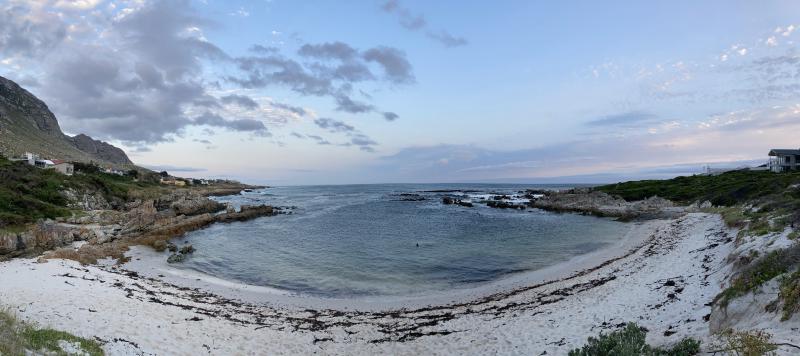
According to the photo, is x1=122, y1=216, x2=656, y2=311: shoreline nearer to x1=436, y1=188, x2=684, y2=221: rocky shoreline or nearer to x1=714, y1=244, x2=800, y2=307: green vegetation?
x1=714, y1=244, x2=800, y2=307: green vegetation

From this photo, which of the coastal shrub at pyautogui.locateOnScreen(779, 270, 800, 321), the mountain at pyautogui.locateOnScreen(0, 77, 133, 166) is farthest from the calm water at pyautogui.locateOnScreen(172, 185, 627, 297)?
the mountain at pyautogui.locateOnScreen(0, 77, 133, 166)

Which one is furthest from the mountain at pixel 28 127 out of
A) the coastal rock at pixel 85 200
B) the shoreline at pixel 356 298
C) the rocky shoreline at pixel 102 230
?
the shoreline at pixel 356 298

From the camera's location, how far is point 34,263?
64.7 feet

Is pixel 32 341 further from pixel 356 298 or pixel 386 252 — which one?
pixel 386 252

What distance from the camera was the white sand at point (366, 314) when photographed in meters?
11.2

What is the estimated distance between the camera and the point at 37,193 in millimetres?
43281

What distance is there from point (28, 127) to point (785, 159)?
21958cm

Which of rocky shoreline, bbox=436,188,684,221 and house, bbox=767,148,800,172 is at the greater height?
house, bbox=767,148,800,172

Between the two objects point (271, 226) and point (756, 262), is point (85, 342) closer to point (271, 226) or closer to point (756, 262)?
point (756, 262)

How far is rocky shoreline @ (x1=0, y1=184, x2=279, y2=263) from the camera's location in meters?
24.1

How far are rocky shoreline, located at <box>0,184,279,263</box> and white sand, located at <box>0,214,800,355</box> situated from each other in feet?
15.8

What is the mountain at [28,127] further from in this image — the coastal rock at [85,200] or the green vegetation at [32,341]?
the green vegetation at [32,341]

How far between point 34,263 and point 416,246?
24.9m

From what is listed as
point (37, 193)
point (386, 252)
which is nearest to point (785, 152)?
point (386, 252)
